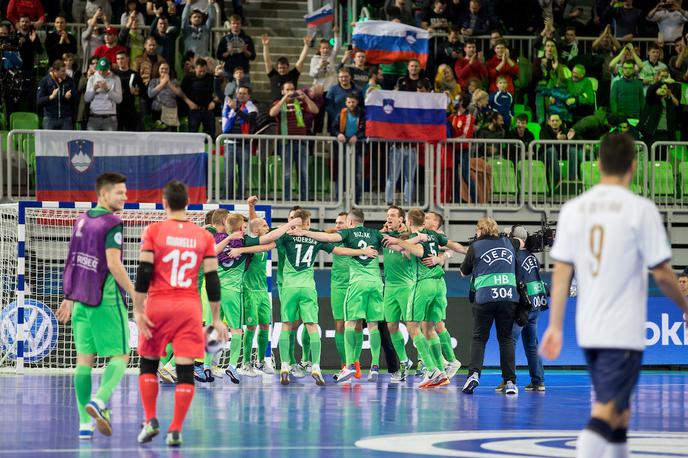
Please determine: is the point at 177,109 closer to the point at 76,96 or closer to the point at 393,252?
the point at 76,96

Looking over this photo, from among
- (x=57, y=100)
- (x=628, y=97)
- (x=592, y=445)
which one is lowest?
(x=592, y=445)

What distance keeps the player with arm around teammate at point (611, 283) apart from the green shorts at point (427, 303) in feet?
32.0

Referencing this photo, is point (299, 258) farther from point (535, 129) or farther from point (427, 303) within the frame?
point (535, 129)

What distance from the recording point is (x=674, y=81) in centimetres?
2464

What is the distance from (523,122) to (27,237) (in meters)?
9.52

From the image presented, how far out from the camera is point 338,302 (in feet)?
59.6

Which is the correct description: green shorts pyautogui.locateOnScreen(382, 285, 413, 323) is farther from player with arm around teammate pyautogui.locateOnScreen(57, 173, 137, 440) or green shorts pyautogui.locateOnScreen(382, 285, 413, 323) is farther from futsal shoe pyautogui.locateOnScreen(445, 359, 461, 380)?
player with arm around teammate pyautogui.locateOnScreen(57, 173, 137, 440)

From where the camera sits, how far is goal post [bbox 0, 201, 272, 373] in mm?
17984

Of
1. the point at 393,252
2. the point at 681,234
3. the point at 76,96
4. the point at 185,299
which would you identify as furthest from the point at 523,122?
the point at 185,299

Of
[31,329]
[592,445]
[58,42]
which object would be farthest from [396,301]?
[592,445]

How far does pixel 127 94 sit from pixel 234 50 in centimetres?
238

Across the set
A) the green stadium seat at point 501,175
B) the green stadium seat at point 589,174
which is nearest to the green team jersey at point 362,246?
the green stadium seat at point 501,175

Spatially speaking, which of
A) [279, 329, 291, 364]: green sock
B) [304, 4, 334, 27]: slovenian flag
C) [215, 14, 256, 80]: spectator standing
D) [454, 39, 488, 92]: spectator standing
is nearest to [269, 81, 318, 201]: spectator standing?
[215, 14, 256, 80]: spectator standing

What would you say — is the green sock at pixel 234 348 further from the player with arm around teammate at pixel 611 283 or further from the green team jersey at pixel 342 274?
the player with arm around teammate at pixel 611 283
